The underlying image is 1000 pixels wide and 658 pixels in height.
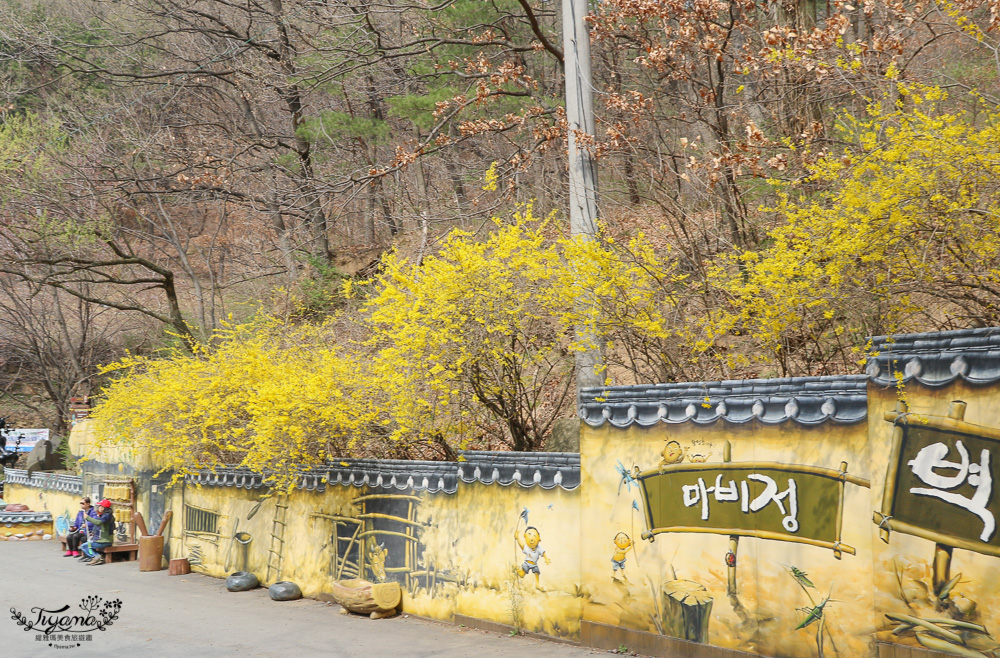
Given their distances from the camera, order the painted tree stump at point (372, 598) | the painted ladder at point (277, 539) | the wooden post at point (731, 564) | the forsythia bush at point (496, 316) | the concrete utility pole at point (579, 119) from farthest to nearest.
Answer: the painted ladder at point (277, 539) → the painted tree stump at point (372, 598) → the concrete utility pole at point (579, 119) → the forsythia bush at point (496, 316) → the wooden post at point (731, 564)

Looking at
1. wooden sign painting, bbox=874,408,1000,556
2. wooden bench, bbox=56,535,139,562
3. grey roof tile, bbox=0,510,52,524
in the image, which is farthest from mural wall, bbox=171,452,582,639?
grey roof tile, bbox=0,510,52,524

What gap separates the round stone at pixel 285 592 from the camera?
492 inches

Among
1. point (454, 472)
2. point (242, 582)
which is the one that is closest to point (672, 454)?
point (454, 472)

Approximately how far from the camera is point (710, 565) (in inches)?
293

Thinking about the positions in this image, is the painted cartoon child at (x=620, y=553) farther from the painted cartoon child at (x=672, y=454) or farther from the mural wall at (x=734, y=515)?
the painted cartoon child at (x=672, y=454)

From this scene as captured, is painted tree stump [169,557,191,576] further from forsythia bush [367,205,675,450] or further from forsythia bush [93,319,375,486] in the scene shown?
forsythia bush [367,205,675,450]

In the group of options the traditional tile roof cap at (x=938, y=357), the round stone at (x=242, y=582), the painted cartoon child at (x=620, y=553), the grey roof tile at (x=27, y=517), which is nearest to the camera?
the traditional tile roof cap at (x=938, y=357)

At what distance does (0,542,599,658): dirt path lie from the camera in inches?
361

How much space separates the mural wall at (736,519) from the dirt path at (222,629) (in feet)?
1.62

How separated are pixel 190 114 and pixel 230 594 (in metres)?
18.7

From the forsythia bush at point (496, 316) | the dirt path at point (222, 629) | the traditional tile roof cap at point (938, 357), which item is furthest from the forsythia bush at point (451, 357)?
the traditional tile roof cap at point (938, 357)

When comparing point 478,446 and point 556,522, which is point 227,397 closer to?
point 478,446

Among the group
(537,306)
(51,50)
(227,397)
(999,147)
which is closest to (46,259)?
(51,50)

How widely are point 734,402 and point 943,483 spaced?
1918 mm
